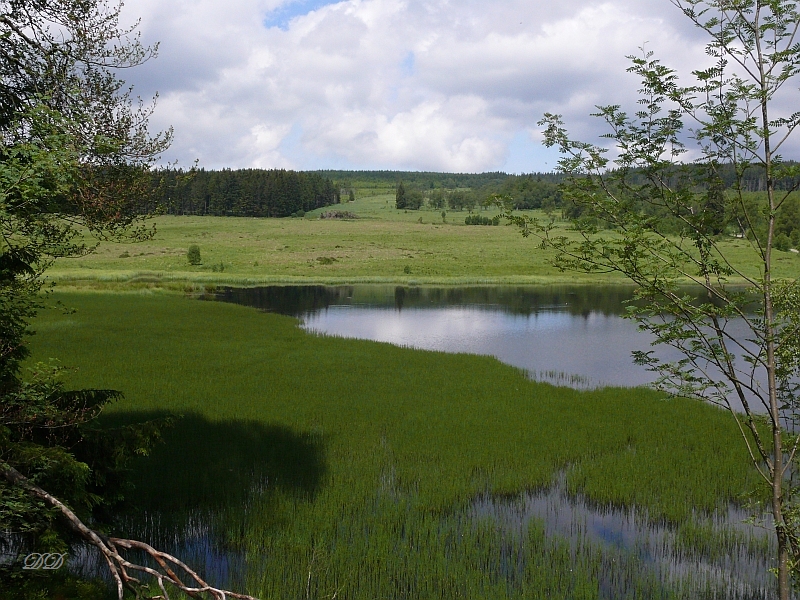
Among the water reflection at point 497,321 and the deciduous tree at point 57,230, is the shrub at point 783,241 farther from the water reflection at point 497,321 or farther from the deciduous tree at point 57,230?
the deciduous tree at point 57,230

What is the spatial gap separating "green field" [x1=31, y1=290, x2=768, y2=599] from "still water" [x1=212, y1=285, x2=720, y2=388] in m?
3.55

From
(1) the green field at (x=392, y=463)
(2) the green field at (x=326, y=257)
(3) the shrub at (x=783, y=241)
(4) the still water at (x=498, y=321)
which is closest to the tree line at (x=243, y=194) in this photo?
(2) the green field at (x=326, y=257)

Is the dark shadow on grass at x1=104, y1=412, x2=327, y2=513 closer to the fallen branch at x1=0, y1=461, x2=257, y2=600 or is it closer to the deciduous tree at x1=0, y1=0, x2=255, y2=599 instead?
the deciduous tree at x1=0, y1=0, x2=255, y2=599

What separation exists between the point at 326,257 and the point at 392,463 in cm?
6654

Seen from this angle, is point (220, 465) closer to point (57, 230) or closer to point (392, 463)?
point (392, 463)

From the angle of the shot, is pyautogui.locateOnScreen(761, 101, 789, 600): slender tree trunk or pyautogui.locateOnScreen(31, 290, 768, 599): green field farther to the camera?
pyautogui.locateOnScreen(31, 290, 768, 599): green field

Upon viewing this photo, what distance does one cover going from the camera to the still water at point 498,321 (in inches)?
1008

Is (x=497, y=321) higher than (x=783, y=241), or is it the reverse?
(x=783, y=241)

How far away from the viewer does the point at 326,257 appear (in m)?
78.0

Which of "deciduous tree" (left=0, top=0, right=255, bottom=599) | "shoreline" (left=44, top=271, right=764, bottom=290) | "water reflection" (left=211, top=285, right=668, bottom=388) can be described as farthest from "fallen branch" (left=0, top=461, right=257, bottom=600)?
"shoreline" (left=44, top=271, right=764, bottom=290)

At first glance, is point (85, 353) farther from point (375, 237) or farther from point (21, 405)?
point (375, 237)

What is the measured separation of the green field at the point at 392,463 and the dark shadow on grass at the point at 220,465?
0.14 ft

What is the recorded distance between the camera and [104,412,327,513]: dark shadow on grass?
A: 409 inches

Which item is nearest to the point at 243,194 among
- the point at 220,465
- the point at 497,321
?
the point at 497,321
